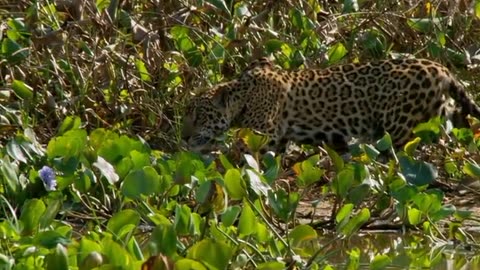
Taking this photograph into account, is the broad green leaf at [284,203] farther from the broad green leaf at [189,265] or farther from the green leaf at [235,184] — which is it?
the broad green leaf at [189,265]

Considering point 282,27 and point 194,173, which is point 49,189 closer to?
point 194,173

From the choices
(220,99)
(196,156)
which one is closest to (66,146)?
(196,156)

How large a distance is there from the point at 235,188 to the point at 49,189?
3.20 feet

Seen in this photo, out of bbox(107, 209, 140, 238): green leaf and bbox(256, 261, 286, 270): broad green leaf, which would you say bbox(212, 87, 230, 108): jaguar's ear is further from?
bbox(256, 261, 286, 270): broad green leaf

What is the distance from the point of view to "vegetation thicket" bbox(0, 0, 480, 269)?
6.14 meters

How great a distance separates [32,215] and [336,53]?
4.77m

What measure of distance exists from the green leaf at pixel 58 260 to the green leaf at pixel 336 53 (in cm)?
542

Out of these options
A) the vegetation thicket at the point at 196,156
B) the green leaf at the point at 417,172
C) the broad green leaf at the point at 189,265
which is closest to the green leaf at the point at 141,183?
the vegetation thicket at the point at 196,156

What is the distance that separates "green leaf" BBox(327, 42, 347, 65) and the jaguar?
0.44 meters

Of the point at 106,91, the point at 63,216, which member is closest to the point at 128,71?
the point at 106,91

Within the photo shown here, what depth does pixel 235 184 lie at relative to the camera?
6574mm

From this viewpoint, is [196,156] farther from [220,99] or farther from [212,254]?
[212,254]

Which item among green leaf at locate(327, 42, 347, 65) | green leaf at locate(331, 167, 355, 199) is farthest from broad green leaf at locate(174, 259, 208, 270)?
green leaf at locate(327, 42, 347, 65)

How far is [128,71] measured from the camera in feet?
33.3
